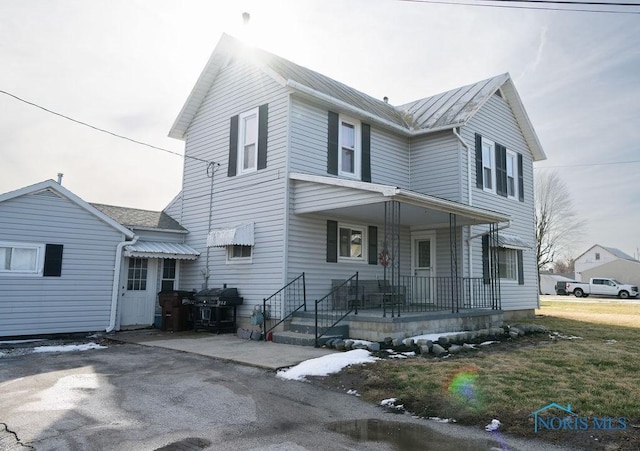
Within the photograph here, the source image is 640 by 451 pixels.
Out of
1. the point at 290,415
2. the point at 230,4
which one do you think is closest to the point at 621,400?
the point at 290,415

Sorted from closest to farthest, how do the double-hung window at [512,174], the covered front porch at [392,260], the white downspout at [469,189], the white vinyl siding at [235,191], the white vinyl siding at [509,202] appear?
the covered front porch at [392,260] < the white vinyl siding at [235,191] < the white downspout at [469,189] < the white vinyl siding at [509,202] < the double-hung window at [512,174]

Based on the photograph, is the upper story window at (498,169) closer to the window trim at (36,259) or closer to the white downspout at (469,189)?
the white downspout at (469,189)

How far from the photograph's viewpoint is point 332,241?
12656 millimetres

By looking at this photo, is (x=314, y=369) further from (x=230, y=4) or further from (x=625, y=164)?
(x=625, y=164)

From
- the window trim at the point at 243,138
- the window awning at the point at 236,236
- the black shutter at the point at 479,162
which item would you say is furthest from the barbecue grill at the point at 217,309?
the black shutter at the point at 479,162

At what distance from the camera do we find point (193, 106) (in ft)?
50.5

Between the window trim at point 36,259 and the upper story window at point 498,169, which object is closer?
the window trim at point 36,259

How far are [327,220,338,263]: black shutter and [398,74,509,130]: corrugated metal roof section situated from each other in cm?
477

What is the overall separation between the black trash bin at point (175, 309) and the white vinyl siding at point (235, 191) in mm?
911

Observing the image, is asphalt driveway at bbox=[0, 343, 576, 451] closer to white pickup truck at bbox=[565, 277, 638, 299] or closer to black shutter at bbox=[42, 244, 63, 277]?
black shutter at bbox=[42, 244, 63, 277]

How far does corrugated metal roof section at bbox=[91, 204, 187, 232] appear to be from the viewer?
14.2 m

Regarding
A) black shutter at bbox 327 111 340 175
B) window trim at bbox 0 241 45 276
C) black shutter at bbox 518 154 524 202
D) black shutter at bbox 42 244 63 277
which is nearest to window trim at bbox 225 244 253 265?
black shutter at bbox 327 111 340 175

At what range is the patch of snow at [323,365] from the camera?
284 inches

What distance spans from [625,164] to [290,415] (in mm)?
32759
